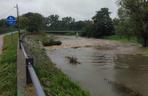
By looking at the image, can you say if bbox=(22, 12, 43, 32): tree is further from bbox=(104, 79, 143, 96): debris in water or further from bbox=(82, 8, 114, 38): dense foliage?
bbox=(104, 79, 143, 96): debris in water

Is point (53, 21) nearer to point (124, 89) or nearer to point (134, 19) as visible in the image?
point (134, 19)

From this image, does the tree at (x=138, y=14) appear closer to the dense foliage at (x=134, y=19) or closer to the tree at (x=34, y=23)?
the dense foliage at (x=134, y=19)

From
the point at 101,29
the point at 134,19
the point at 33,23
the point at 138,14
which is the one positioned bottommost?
the point at 101,29

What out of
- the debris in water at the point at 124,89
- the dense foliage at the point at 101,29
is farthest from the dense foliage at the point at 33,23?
the debris in water at the point at 124,89

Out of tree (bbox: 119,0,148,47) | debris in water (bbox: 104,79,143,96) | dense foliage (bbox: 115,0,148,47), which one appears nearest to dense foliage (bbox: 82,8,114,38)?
dense foliage (bbox: 115,0,148,47)

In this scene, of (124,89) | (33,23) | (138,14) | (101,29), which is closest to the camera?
(124,89)

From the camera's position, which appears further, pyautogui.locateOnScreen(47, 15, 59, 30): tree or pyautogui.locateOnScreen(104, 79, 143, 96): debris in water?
pyautogui.locateOnScreen(47, 15, 59, 30): tree

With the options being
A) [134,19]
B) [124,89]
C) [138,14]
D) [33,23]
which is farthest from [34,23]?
[124,89]

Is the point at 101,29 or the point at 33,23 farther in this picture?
the point at 33,23

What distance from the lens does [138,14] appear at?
50.7 meters

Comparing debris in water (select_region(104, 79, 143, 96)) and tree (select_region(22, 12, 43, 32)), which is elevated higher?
tree (select_region(22, 12, 43, 32))

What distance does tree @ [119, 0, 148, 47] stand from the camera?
50125mm

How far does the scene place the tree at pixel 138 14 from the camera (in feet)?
164

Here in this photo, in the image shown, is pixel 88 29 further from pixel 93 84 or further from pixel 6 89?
pixel 6 89
